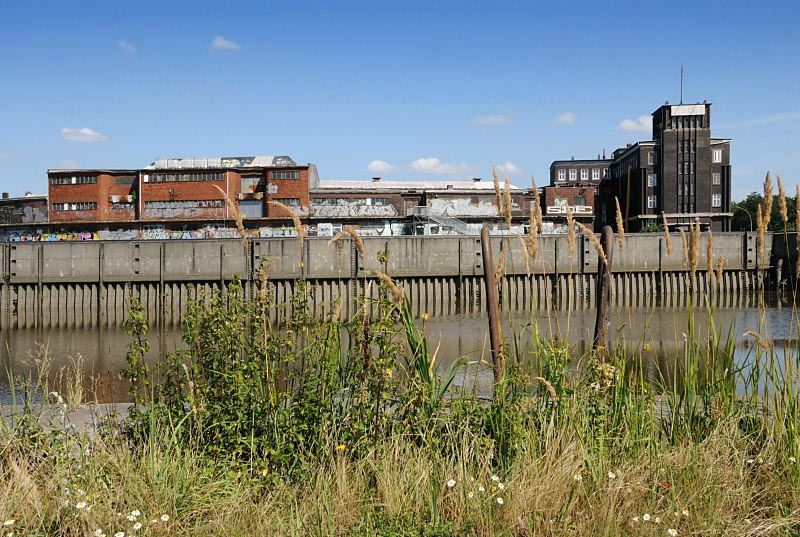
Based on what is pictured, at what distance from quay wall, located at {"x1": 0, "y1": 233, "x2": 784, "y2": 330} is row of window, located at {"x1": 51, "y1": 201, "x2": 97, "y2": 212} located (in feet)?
97.5

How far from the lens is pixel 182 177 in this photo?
6384cm

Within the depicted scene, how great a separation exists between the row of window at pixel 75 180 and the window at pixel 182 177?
15.9ft

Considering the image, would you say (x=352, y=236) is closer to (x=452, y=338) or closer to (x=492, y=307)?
(x=492, y=307)

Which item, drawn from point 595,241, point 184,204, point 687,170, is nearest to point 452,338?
point 595,241

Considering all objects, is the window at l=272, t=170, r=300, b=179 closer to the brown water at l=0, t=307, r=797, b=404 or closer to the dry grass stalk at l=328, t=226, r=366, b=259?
the brown water at l=0, t=307, r=797, b=404

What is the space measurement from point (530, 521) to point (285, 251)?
1396 inches

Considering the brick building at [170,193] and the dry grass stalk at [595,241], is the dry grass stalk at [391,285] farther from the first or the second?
the brick building at [170,193]

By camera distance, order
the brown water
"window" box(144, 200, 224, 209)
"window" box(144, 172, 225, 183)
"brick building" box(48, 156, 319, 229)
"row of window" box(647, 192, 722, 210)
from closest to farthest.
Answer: the brown water → "window" box(144, 200, 224, 209) → "brick building" box(48, 156, 319, 229) → "window" box(144, 172, 225, 183) → "row of window" box(647, 192, 722, 210)

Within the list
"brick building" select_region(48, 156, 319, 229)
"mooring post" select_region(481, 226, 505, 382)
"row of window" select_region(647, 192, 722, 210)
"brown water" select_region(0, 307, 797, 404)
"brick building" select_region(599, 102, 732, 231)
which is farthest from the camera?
"row of window" select_region(647, 192, 722, 210)

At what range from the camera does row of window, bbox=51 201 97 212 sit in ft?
211

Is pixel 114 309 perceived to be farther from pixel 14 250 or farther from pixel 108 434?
pixel 108 434

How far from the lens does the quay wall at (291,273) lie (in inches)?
1399

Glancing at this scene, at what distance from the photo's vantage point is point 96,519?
12.7 feet

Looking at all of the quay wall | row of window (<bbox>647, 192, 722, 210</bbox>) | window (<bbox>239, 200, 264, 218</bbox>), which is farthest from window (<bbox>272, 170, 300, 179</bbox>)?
row of window (<bbox>647, 192, 722, 210</bbox>)
